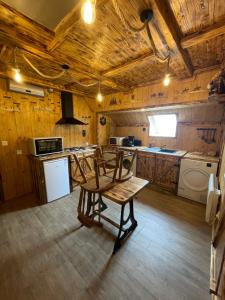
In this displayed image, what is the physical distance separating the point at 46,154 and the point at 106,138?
2.40 meters

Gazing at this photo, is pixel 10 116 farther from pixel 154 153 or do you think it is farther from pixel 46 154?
pixel 154 153

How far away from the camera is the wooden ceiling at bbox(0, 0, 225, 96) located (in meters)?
1.23

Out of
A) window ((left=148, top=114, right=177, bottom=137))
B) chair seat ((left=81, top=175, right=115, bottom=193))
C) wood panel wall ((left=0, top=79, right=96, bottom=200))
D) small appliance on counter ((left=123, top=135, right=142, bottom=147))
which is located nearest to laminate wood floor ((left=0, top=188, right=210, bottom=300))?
wood panel wall ((left=0, top=79, right=96, bottom=200))

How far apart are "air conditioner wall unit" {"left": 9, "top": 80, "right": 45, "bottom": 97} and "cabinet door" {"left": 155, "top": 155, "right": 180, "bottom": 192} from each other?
10.8 ft

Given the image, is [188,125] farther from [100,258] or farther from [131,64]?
[100,258]

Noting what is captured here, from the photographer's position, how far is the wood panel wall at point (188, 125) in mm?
2921

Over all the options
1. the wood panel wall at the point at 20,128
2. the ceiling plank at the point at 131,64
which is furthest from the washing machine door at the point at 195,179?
the wood panel wall at the point at 20,128

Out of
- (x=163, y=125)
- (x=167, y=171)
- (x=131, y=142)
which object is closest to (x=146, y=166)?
(x=167, y=171)

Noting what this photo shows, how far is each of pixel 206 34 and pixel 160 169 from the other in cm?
262

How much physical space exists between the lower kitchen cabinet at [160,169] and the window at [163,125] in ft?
A: 2.94

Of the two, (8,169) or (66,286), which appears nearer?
(66,286)

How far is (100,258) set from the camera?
1626mm

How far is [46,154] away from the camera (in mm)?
2920

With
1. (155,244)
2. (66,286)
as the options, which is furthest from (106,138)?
(66,286)
